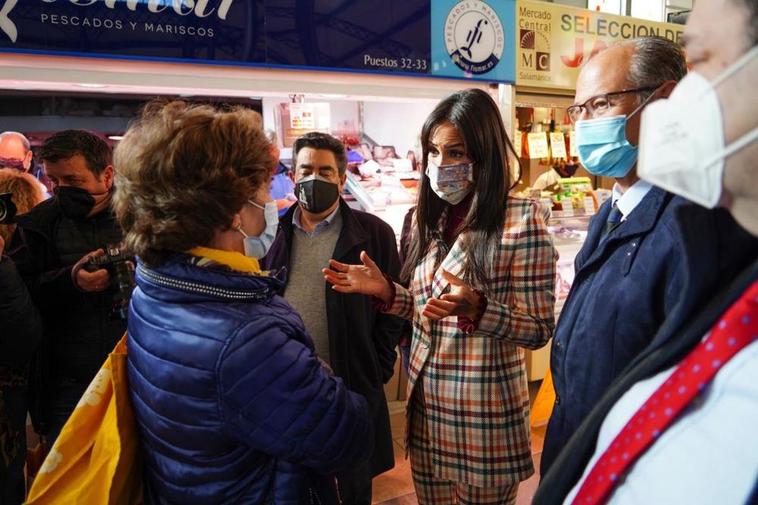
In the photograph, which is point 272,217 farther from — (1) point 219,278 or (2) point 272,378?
(2) point 272,378

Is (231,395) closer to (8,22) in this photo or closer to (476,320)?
(476,320)

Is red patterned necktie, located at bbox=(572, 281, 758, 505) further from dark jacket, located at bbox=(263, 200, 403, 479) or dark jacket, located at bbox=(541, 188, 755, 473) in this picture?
dark jacket, located at bbox=(263, 200, 403, 479)

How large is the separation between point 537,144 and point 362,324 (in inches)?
92.5

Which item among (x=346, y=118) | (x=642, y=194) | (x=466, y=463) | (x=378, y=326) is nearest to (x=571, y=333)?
(x=642, y=194)

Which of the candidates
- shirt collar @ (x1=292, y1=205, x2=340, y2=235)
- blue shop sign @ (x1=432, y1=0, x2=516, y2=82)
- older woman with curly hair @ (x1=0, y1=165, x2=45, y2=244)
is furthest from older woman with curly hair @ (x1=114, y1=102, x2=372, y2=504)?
blue shop sign @ (x1=432, y1=0, x2=516, y2=82)

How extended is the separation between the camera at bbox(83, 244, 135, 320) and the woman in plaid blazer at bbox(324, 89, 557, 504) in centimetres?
82

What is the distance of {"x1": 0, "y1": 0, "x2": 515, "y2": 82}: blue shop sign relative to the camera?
2.31 metres

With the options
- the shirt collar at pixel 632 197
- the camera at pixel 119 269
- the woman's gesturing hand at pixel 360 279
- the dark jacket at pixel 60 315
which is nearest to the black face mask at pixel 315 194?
the woman's gesturing hand at pixel 360 279

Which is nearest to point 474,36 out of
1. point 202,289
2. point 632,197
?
point 632,197

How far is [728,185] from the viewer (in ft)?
2.11

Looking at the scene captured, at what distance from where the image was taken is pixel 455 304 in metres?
1.52

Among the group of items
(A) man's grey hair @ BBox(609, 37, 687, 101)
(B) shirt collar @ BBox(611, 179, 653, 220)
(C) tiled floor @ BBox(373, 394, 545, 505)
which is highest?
(A) man's grey hair @ BBox(609, 37, 687, 101)

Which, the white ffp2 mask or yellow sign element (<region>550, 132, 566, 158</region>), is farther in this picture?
yellow sign element (<region>550, 132, 566, 158</region>)

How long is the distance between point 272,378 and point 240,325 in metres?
0.13
